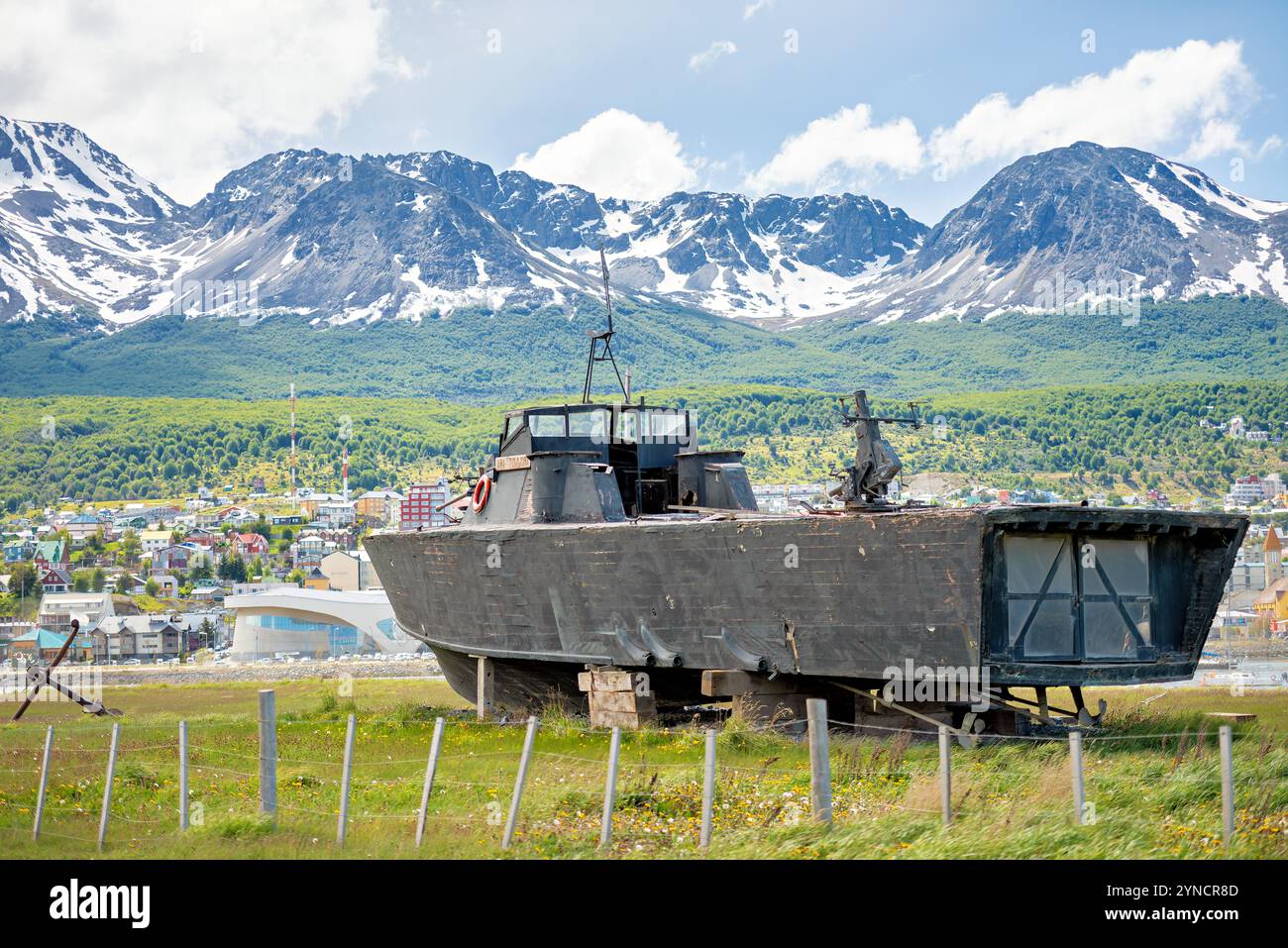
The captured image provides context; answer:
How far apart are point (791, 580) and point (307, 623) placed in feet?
251

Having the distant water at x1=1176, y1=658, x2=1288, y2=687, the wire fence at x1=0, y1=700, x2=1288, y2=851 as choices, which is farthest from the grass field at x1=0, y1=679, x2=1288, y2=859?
the distant water at x1=1176, y1=658, x2=1288, y2=687

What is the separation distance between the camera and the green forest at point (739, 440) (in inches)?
5536

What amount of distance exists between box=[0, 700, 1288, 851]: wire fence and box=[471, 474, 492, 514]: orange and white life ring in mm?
4924

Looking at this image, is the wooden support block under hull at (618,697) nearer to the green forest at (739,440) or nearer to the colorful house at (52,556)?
the colorful house at (52,556)

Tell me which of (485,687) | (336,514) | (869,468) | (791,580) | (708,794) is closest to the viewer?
(708,794)

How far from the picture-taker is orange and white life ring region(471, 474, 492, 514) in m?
24.6

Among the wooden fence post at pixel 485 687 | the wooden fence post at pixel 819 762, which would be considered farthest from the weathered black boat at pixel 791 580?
the wooden fence post at pixel 819 762

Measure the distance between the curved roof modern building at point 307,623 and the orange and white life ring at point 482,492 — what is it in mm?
65083

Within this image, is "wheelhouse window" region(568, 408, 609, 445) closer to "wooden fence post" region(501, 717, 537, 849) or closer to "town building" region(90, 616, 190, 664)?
"wooden fence post" region(501, 717, 537, 849)

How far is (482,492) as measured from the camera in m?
24.7

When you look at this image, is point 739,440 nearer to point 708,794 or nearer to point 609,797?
point 609,797

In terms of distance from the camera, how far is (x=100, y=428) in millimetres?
185625

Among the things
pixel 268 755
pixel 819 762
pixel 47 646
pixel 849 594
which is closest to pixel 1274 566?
pixel 47 646

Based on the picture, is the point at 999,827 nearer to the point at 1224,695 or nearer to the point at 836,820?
the point at 836,820
